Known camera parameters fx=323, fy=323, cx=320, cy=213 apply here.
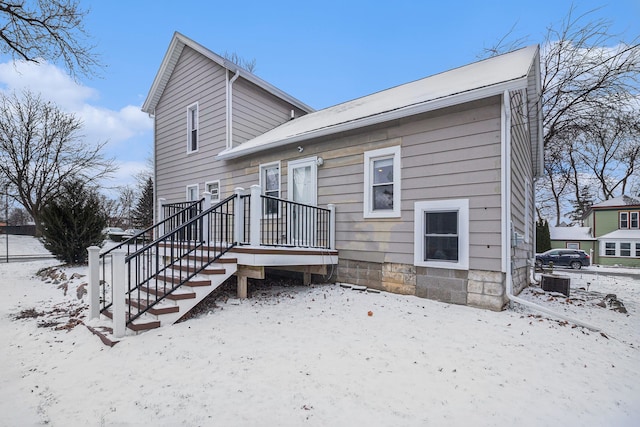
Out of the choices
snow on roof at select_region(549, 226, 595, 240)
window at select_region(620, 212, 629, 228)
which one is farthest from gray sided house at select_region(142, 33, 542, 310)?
snow on roof at select_region(549, 226, 595, 240)

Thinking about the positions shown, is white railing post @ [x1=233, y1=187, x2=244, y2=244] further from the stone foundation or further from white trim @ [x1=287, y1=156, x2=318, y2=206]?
the stone foundation

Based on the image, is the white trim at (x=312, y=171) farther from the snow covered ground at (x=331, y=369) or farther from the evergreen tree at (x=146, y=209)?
the evergreen tree at (x=146, y=209)

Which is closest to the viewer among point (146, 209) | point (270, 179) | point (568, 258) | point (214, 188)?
point (270, 179)

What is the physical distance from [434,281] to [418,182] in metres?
1.71

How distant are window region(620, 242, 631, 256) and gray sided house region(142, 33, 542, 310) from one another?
1868 cm

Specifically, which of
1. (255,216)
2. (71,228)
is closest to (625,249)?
(255,216)

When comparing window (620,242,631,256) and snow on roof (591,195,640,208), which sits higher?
snow on roof (591,195,640,208)

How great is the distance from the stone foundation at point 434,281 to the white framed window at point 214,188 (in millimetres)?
4871

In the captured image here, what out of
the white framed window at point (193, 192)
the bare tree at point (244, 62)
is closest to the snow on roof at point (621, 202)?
the white framed window at point (193, 192)

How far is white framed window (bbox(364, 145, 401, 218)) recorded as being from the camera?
594 cm

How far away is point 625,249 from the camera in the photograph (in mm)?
21484

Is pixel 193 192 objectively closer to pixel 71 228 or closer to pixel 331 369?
pixel 71 228

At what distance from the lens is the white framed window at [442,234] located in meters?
5.17

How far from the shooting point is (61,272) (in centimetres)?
904
